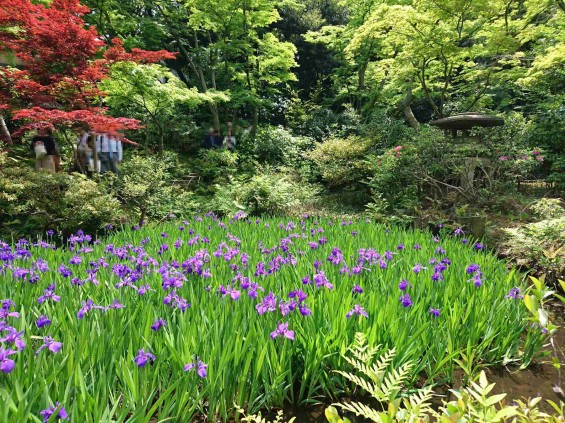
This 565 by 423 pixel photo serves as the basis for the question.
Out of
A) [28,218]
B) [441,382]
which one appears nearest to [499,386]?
[441,382]

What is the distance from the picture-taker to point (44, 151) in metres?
7.47

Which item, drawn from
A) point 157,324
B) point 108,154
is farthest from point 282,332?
point 108,154

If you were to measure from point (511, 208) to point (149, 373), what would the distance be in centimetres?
752

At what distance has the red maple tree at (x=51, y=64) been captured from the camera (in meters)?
6.05

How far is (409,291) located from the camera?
8.37 feet

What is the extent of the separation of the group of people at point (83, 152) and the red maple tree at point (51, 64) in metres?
0.66

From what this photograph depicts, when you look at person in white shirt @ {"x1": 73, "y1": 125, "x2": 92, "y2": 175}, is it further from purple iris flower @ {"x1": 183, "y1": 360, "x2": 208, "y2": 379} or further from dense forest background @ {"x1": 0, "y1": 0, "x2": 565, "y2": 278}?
purple iris flower @ {"x1": 183, "y1": 360, "x2": 208, "y2": 379}

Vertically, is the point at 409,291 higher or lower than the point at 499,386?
higher

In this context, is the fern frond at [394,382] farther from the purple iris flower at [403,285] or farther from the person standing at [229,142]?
the person standing at [229,142]

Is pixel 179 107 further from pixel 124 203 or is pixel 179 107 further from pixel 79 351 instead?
pixel 79 351

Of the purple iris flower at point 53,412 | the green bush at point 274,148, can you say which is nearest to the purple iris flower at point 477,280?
the purple iris flower at point 53,412

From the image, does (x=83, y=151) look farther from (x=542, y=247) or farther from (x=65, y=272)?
(x=542, y=247)

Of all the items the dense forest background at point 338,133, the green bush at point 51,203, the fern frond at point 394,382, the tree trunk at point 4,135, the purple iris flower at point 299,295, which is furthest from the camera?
the tree trunk at point 4,135

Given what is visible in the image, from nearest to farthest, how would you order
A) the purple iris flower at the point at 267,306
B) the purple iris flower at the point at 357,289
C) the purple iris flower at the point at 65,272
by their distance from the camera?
the purple iris flower at the point at 267,306 < the purple iris flower at the point at 357,289 < the purple iris flower at the point at 65,272
